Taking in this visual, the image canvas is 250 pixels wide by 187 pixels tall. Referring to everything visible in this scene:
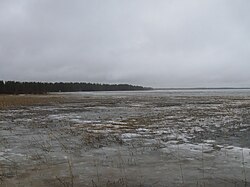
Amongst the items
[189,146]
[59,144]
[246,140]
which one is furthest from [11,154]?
[246,140]

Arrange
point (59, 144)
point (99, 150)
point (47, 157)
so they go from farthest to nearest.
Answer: point (59, 144) → point (99, 150) → point (47, 157)

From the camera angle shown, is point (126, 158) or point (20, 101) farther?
point (20, 101)

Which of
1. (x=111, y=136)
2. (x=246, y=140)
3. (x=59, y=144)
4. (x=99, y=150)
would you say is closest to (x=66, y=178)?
(x=99, y=150)

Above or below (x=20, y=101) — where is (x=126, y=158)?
below

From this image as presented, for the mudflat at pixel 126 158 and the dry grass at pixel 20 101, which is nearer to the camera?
the mudflat at pixel 126 158

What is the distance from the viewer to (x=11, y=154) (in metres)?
12.1

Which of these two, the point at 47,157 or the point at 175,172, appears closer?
the point at 175,172

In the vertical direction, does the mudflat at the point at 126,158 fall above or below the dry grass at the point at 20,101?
below

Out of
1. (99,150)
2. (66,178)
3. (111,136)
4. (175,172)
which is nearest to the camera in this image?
(66,178)

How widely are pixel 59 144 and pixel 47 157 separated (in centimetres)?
274

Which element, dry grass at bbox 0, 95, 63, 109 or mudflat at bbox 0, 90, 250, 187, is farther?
dry grass at bbox 0, 95, 63, 109

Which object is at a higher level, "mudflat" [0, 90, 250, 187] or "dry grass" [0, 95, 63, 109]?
"dry grass" [0, 95, 63, 109]

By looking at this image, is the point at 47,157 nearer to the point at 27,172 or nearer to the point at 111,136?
the point at 27,172

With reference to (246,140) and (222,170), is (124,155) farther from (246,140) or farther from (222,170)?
(246,140)
